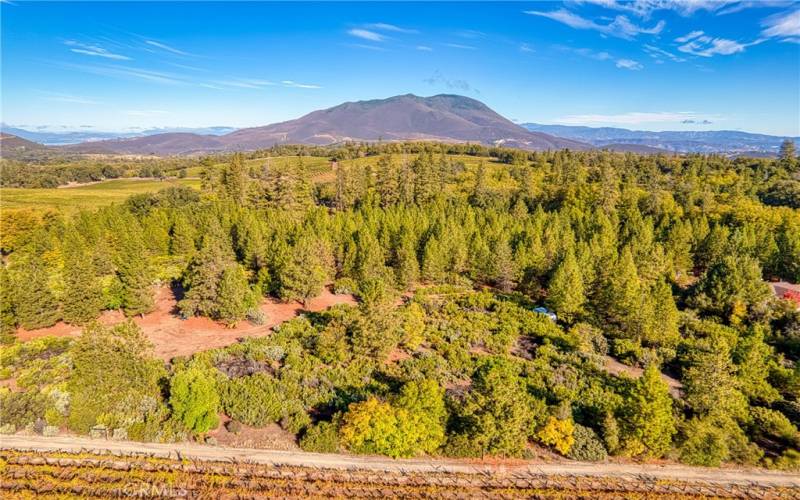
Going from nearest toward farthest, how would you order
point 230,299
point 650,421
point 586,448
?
1. point 650,421
2. point 586,448
3. point 230,299

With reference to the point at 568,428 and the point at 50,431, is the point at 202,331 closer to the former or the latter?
the point at 50,431

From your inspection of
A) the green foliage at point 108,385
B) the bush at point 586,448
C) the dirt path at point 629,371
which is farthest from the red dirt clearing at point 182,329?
the dirt path at point 629,371

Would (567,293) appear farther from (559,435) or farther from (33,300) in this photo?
(33,300)

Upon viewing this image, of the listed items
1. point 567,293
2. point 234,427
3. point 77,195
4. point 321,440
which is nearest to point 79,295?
point 234,427

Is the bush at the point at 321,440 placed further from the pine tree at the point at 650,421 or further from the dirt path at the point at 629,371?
the dirt path at the point at 629,371

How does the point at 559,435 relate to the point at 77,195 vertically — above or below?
below

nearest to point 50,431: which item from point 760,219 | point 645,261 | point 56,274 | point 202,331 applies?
point 202,331

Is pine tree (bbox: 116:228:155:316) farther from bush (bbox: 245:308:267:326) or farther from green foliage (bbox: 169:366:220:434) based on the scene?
green foliage (bbox: 169:366:220:434)
